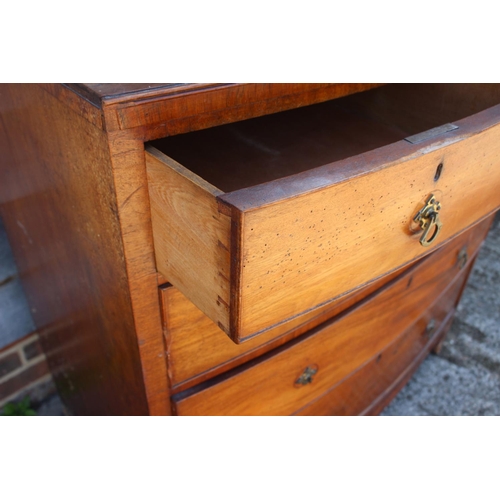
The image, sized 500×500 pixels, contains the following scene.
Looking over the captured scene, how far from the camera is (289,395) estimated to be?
0.79 m

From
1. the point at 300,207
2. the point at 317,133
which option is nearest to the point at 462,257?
the point at 317,133

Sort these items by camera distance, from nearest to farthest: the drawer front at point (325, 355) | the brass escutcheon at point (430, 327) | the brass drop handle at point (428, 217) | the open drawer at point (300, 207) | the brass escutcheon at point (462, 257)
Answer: the open drawer at point (300, 207) < the brass drop handle at point (428, 217) < the drawer front at point (325, 355) < the brass escutcheon at point (462, 257) < the brass escutcheon at point (430, 327)

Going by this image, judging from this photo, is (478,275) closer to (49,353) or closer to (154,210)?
(49,353)

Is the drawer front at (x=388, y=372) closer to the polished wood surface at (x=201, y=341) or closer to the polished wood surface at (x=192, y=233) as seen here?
the polished wood surface at (x=201, y=341)

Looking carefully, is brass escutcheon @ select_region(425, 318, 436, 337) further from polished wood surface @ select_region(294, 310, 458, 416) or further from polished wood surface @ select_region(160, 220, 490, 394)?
polished wood surface @ select_region(160, 220, 490, 394)

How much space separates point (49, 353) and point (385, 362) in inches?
26.7

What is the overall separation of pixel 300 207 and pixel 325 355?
1.46ft

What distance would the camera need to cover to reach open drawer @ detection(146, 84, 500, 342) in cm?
40

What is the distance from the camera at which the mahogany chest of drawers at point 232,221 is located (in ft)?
1.40

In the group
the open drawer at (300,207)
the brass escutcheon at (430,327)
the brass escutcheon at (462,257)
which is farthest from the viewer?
the brass escutcheon at (430,327)

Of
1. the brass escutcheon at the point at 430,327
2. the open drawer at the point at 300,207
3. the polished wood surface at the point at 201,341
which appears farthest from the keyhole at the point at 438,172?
the brass escutcheon at the point at 430,327

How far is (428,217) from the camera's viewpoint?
0.52 metres

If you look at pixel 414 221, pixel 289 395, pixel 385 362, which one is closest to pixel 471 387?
pixel 385 362

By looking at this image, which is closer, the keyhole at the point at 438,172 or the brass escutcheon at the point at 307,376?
the keyhole at the point at 438,172
